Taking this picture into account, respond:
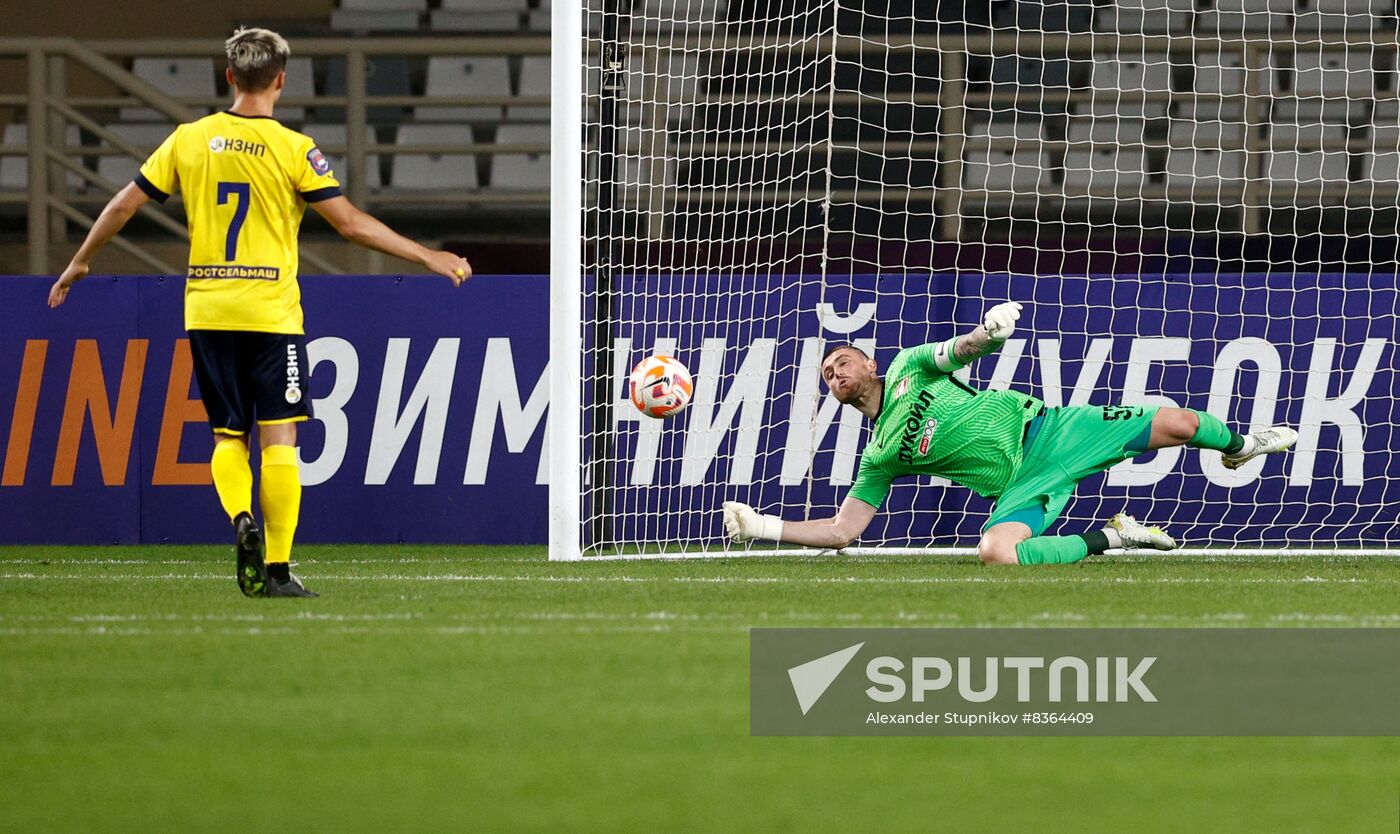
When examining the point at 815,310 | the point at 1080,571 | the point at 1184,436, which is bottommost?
the point at 1080,571

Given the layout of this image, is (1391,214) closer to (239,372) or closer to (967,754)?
(239,372)

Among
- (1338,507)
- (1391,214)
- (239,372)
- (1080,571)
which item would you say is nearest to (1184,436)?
(1080,571)

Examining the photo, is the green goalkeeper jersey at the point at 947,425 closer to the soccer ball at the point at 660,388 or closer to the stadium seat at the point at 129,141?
the soccer ball at the point at 660,388

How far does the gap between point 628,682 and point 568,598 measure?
157 cm

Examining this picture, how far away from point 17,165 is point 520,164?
3.87 meters

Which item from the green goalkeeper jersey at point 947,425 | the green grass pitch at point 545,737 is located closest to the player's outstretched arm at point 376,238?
the green grass pitch at point 545,737

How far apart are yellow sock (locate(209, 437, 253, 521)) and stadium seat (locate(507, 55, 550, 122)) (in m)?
8.45

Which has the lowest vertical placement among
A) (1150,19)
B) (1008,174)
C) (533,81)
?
(1008,174)

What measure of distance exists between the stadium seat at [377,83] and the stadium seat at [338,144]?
0.36m

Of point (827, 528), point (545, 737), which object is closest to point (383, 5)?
point (827, 528)

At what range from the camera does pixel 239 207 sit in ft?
16.9

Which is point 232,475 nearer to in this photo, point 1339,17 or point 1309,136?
point 1309,136

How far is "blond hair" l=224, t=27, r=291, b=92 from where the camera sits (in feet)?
16.5

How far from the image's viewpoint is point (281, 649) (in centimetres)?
387
